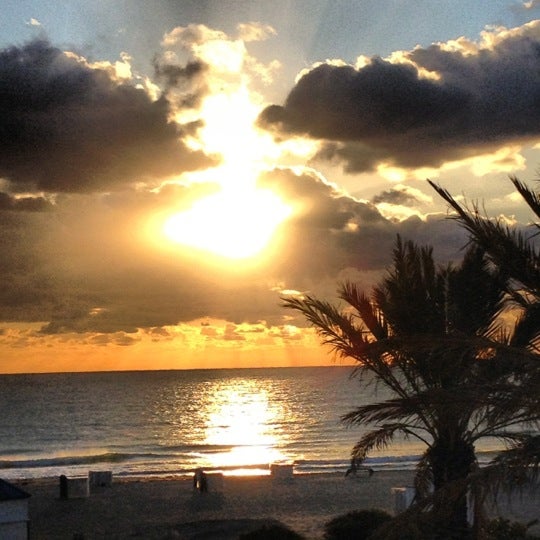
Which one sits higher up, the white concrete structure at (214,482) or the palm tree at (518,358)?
the palm tree at (518,358)

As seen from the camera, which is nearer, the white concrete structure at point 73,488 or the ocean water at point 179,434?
the white concrete structure at point 73,488

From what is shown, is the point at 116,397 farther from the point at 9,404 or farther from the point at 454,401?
the point at 454,401

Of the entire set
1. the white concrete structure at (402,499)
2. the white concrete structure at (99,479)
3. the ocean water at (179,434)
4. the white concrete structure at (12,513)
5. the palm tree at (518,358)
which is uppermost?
the palm tree at (518,358)

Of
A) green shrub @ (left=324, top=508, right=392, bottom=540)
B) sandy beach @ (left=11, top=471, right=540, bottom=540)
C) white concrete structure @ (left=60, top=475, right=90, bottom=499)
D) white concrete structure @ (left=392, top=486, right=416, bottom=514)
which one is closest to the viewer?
green shrub @ (left=324, top=508, right=392, bottom=540)

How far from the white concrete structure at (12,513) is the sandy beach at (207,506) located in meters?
4.57

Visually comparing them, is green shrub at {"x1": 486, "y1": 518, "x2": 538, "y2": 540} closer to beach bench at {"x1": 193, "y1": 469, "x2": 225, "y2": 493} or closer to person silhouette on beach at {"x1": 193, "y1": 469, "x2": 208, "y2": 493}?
beach bench at {"x1": 193, "y1": 469, "x2": 225, "y2": 493}

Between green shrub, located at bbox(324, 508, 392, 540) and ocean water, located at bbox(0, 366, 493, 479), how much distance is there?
22.6 metres

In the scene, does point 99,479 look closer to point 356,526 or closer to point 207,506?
point 207,506

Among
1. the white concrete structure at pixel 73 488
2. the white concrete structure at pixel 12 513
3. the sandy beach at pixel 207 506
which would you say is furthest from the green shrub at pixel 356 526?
the white concrete structure at pixel 73 488

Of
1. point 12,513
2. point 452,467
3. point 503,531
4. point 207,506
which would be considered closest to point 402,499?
point 503,531

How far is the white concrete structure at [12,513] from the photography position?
13516 mm

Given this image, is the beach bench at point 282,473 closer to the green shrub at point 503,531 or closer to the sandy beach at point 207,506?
the sandy beach at point 207,506

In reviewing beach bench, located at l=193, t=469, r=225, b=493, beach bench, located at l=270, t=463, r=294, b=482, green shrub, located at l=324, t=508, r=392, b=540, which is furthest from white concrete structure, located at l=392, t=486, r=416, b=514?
Result: beach bench, located at l=270, t=463, r=294, b=482

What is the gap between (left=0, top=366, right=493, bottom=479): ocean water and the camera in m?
48.8
